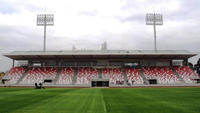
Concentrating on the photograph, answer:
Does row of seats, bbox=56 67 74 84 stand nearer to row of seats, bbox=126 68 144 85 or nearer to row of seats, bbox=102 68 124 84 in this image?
row of seats, bbox=102 68 124 84

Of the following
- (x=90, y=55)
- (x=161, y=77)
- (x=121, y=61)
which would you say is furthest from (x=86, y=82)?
(x=161, y=77)

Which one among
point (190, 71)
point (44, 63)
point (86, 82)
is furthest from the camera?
point (44, 63)

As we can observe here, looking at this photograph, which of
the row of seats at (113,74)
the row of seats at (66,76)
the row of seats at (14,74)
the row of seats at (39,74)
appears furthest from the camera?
the row of seats at (14,74)

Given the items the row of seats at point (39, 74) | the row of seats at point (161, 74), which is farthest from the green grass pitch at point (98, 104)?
the row of seats at point (39, 74)

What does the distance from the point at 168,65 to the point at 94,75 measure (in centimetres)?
2214

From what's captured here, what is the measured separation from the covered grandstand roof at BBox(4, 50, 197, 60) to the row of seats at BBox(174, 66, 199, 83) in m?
3.45

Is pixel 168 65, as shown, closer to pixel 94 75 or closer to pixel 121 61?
pixel 121 61

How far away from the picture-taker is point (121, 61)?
60.6 meters

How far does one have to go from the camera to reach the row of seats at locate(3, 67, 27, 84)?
55156mm

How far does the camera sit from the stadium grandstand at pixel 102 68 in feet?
176

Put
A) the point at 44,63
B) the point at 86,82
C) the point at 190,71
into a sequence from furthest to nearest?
the point at 44,63 → the point at 190,71 → the point at 86,82

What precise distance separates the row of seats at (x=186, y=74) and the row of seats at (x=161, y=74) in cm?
212

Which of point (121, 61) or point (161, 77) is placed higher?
point (121, 61)

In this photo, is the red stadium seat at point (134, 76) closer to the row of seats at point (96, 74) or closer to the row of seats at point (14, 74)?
the row of seats at point (96, 74)
